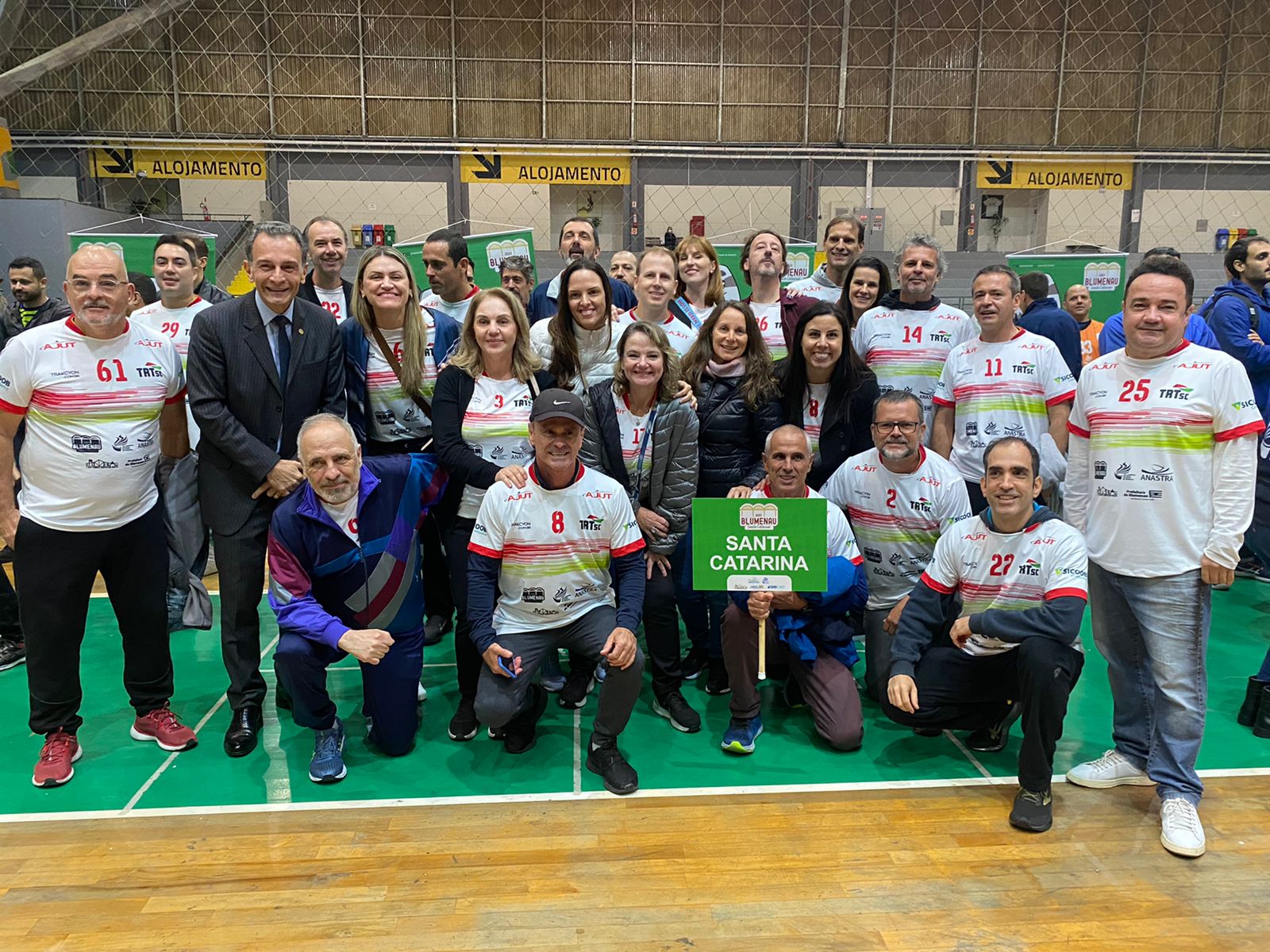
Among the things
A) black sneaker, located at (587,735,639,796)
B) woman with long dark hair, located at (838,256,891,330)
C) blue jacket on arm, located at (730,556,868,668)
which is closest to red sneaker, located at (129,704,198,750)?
black sneaker, located at (587,735,639,796)

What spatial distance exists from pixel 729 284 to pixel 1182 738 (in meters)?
4.52

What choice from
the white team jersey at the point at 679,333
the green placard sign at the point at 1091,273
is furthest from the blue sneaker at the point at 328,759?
the green placard sign at the point at 1091,273

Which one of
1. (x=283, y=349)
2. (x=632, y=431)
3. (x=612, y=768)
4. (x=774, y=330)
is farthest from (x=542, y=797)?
(x=774, y=330)

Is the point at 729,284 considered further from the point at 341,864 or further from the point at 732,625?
the point at 341,864

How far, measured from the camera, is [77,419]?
2.99 metres

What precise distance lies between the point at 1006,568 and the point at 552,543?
5.32 feet

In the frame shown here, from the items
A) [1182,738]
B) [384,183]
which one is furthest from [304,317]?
[384,183]

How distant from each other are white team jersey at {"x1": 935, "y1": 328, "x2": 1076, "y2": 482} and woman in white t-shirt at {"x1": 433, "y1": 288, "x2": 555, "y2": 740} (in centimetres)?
188

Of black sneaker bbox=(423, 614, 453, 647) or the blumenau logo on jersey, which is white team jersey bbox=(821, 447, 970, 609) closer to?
the blumenau logo on jersey

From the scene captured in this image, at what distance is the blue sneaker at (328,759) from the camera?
3.12 metres

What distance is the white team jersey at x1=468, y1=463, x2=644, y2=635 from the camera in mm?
3166

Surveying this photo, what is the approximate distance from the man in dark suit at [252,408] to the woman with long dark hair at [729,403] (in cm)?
151

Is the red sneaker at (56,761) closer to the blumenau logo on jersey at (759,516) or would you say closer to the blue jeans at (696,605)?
the blue jeans at (696,605)

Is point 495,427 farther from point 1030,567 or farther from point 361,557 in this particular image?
point 1030,567
